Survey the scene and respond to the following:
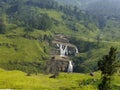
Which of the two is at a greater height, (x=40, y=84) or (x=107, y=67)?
(x=107, y=67)

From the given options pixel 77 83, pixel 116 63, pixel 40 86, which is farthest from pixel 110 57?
pixel 77 83

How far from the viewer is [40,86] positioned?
4409 inches

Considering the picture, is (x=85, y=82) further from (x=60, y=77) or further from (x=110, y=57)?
(x=110, y=57)

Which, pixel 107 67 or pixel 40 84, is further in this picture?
pixel 40 84

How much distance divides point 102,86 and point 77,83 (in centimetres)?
4438

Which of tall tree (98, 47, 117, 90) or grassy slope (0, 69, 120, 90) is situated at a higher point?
tall tree (98, 47, 117, 90)

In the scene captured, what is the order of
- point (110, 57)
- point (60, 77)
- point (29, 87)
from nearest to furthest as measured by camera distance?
point (110, 57) → point (29, 87) → point (60, 77)

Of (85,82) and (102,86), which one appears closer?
(102,86)

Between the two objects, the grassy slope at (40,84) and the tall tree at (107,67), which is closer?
the tall tree at (107,67)

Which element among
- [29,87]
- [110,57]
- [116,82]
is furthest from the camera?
[116,82]

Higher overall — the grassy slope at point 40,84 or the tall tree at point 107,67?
the tall tree at point 107,67

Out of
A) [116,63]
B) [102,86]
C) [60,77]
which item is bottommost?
[60,77]

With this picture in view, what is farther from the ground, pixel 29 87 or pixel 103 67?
pixel 103 67

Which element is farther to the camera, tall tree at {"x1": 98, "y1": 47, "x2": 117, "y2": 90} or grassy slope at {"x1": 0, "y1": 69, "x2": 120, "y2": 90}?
grassy slope at {"x1": 0, "y1": 69, "x2": 120, "y2": 90}
